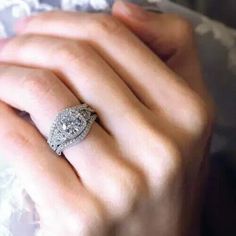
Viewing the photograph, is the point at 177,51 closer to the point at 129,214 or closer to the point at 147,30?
the point at 147,30

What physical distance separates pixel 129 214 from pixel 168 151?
0.06 m

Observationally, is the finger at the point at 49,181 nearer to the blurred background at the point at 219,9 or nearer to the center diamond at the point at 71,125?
the center diamond at the point at 71,125

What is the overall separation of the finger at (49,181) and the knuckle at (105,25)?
9 centimetres

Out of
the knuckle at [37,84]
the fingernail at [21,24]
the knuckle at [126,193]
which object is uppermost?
the fingernail at [21,24]

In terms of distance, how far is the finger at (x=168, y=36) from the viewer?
0.56 m

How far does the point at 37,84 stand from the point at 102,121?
0.06 meters

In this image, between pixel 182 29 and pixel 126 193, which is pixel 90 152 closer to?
pixel 126 193

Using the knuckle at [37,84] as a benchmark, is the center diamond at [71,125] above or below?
below

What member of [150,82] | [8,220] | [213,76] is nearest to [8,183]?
[8,220]

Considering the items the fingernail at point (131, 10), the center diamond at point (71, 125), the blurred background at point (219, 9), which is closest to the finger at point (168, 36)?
the fingernail at point (131, 10)

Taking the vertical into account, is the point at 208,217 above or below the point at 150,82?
below

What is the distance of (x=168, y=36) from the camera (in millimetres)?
580

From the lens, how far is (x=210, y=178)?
0.67m

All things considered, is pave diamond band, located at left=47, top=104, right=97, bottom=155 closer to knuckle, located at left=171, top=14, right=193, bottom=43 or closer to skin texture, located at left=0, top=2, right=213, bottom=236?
skin texture, located at left=0, top=2, right=213, bottom=236
